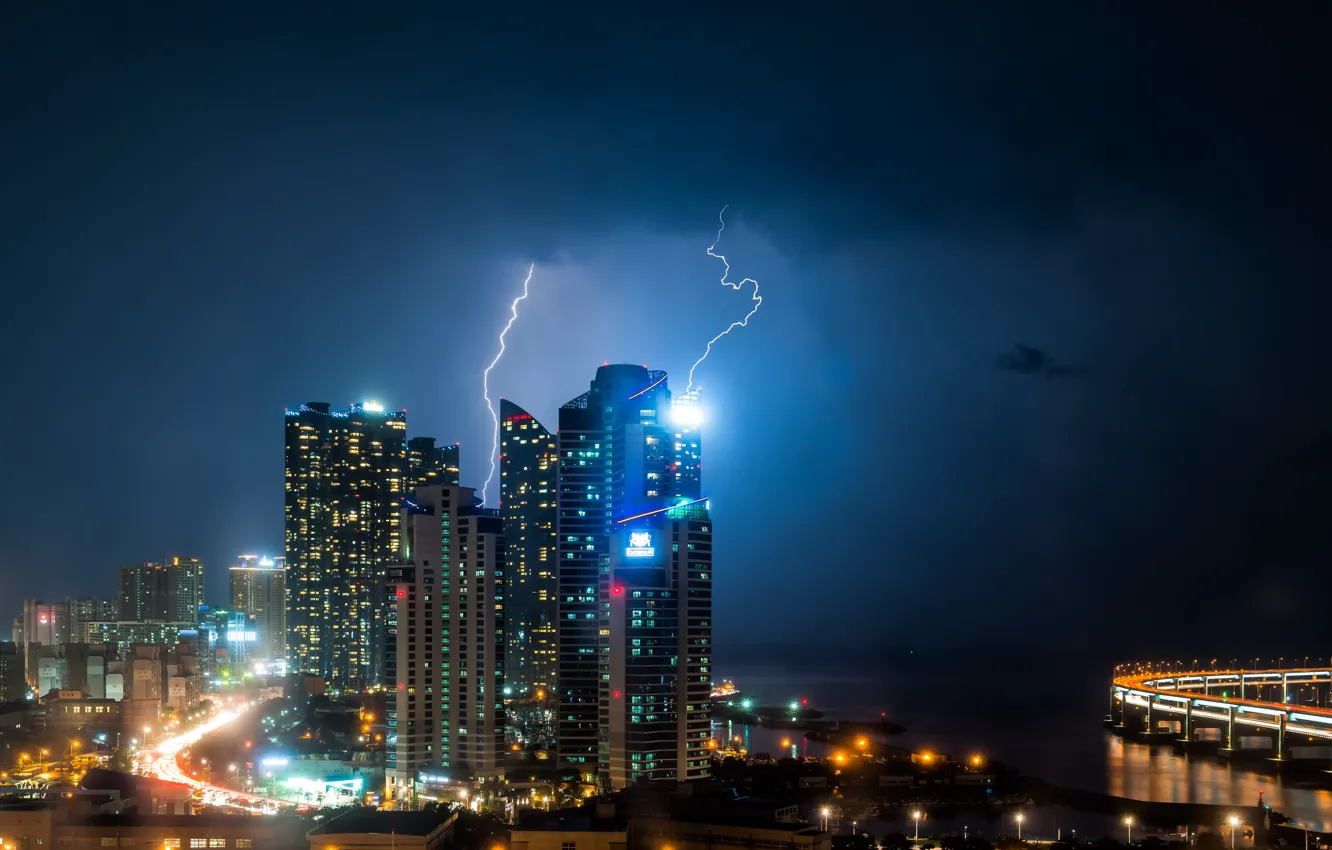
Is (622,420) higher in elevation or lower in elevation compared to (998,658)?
higher

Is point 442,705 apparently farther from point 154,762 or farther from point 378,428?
point 378,428

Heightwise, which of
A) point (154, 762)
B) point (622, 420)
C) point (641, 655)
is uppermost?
point (622, 420)

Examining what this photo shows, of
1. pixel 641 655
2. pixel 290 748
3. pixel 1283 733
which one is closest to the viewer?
pixel 641 655

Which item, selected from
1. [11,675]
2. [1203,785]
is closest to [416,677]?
[1203,785]

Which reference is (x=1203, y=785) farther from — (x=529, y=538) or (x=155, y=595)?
(x=155, y=595)

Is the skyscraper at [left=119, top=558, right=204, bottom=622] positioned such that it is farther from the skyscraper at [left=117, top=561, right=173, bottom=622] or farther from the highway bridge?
the highway bridge

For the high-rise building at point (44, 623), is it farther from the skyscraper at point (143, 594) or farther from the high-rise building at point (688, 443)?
the high-rise building at point (688, 443)

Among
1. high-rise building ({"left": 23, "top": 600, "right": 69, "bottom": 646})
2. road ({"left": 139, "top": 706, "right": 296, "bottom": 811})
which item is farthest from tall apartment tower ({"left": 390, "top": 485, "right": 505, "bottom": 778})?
high-rise building ({"left": 23, "top": 600, "right": 69, "bottom": 646})

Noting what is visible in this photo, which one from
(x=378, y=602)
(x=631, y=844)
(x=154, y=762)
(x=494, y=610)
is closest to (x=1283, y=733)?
(x=494, y=610)
